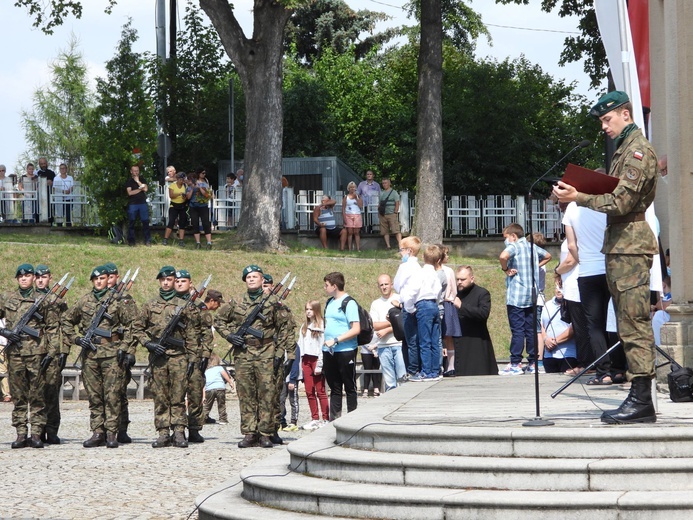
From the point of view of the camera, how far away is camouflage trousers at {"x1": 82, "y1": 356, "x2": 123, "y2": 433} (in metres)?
14.9

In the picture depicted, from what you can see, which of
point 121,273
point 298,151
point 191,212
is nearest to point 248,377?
point 121,273

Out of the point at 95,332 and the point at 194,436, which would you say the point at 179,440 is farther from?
the point at 95,332

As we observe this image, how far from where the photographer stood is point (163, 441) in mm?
14750

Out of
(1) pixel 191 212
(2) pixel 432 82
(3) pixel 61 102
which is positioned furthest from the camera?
(3) pixel 61 102

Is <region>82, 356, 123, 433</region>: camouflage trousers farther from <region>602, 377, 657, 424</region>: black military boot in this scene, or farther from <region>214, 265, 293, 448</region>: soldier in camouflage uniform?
<region>602, 377, 657, 424</region>: black military boot

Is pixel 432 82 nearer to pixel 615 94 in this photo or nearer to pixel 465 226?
pixel 465 226

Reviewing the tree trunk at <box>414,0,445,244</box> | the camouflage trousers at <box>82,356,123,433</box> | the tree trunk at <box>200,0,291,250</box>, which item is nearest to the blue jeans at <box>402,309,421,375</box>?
the camouflage trousers at <box>82,356,123,433</box>

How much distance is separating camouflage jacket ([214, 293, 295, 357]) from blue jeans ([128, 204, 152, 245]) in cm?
1349

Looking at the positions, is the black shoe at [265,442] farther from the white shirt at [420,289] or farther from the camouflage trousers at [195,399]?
the white shirt at [420,289]

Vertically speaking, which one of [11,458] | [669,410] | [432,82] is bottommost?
[11,458]

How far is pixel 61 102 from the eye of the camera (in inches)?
2162

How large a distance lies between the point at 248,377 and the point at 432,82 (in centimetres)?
1726

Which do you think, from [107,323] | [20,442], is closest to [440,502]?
[107,323]

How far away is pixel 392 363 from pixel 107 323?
12.3 feet
